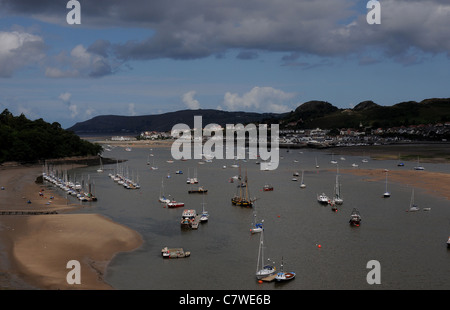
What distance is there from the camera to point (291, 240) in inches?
1873

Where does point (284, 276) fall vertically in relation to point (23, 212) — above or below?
below

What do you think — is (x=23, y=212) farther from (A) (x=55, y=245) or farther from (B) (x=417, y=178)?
(B) (x=417, y=178)

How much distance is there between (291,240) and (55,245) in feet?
78.4

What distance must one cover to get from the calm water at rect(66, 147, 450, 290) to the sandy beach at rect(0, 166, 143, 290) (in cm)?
185

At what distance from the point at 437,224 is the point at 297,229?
55.7 feet

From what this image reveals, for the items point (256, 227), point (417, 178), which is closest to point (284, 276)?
point (256, 227)

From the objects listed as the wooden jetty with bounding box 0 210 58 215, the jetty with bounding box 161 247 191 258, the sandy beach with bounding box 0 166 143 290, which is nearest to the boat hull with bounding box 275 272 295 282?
the jetty with bounding box 161 247 191 258

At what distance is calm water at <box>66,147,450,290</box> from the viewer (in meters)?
36.7

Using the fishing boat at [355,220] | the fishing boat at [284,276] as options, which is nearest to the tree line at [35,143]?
the fishing boat at [355,220]

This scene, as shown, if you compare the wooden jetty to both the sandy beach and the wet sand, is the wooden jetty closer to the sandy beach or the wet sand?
the sandy beach

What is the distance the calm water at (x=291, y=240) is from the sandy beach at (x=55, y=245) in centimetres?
185

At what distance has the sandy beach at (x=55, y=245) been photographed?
3575cm
